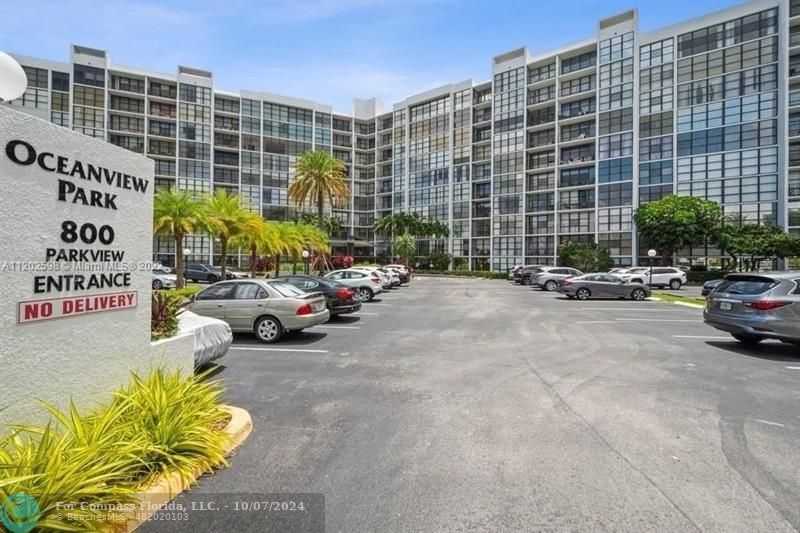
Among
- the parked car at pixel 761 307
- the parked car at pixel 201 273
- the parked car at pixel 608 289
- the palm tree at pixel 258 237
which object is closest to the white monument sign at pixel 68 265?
the parked car at pixel 761 307

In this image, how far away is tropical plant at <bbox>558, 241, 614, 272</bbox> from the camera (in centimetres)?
4500

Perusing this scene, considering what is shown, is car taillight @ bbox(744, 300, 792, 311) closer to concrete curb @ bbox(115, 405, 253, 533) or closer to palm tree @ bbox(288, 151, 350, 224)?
concrete curb @ bbox(115, 405, 253, 533)

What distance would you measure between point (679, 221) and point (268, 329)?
4403 cm

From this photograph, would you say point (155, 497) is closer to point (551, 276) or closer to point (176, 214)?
point (176, 214)

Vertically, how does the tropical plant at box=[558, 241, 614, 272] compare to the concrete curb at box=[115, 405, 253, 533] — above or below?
above

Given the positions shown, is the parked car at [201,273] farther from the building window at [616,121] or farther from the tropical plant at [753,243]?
the tropical plant at [753,243]

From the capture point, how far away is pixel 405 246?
61.0 m

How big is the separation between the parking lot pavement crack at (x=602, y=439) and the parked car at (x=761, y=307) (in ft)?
17.2

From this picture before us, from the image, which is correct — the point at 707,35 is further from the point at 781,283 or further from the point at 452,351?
the point at 452,351

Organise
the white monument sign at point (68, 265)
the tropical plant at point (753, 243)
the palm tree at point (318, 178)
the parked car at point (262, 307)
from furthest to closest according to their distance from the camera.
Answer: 1. the palm tree at point (318, 178)
2. the tropical plant at point (753, 243)
3. the parked car at point (262, 307)
4. the white monument sign at point (68, 265)

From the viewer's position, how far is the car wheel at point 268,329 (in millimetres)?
10328

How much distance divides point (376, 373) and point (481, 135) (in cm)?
6293

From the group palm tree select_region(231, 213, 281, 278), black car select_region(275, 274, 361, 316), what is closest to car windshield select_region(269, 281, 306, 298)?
black car select_region(275, 274, 361, 316)

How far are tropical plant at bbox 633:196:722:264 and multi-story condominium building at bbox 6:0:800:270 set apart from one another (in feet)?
13.2
